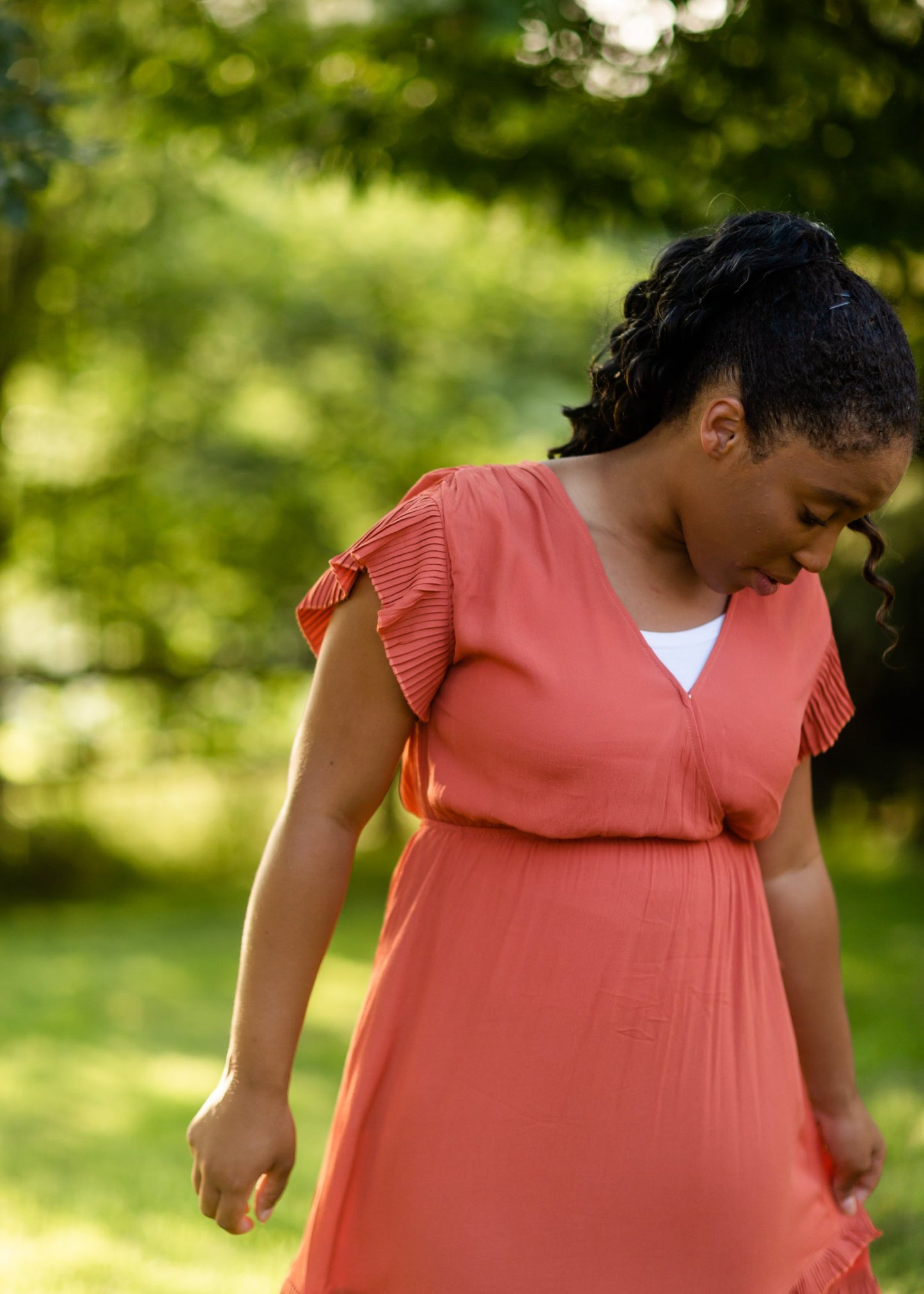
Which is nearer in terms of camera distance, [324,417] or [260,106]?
[260,106]

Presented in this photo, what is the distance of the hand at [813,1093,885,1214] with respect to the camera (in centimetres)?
207

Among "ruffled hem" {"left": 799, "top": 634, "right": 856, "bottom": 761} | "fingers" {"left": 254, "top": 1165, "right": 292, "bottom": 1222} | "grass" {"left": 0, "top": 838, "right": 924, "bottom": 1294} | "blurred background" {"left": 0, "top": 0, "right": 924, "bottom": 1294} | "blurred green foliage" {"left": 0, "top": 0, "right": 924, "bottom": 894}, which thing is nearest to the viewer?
"fingers" {"left": 254, "top": 1165, "right": 292, "bottom": 1222}

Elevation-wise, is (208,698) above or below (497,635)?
below

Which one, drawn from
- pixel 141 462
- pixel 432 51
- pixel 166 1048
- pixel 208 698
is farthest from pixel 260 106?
pixel 208 698

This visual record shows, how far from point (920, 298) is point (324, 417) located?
Result: 705 cm

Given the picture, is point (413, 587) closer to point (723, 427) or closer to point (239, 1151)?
point (723, 427)

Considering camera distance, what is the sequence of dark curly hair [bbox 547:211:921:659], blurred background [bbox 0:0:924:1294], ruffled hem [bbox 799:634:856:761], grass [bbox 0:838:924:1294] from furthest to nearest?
1. blurred background [bbox 0:0:924:1294]
2. grass [bbox 0:838:924:1294]
3. ruffled hem [bbox 799:634:856:761]
4. dark curly hair [bbox 547:211:921:659]

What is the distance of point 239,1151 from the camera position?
1748 mm

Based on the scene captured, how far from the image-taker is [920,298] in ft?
14.4

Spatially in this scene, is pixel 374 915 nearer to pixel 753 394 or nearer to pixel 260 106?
pixel 260 106

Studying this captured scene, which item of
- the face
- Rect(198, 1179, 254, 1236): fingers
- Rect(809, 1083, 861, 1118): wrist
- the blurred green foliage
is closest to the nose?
the face

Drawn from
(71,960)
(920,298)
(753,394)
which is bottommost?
(71,960)

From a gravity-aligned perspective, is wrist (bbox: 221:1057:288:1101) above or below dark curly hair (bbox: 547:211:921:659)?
below

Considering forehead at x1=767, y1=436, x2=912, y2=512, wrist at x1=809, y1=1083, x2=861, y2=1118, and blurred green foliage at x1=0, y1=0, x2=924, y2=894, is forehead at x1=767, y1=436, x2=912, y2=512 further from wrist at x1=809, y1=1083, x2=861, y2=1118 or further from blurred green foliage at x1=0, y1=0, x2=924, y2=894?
blurred green foliage at x1=0, y1=0, x2=924, y2=894
